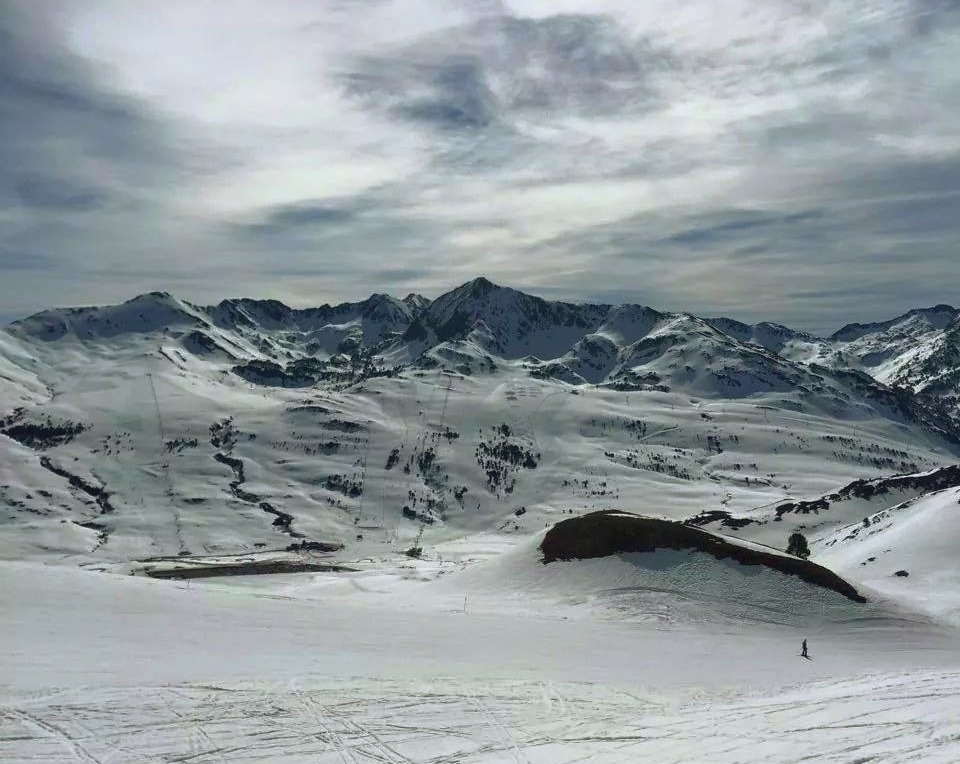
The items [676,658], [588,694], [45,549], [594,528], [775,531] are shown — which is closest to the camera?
[588,694]

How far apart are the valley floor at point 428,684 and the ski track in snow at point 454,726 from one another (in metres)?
0.09

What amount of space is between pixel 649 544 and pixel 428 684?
113 feet

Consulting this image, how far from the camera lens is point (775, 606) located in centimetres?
5022

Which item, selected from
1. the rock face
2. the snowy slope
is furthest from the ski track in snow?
the snowy slope

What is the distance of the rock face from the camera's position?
5406cm

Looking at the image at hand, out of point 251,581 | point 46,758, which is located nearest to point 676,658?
point 46,758

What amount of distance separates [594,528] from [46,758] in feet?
155

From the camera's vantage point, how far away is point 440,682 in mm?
28719

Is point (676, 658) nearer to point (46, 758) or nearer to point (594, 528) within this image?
point (594, 528)

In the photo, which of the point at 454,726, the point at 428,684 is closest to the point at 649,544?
the point at 428,684

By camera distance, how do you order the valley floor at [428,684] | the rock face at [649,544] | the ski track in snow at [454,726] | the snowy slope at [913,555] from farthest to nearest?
the snowy slope at [913,555]
the rock face at [649,544]
the valley floor at [428,684]
the ski track in snow at [454,726]

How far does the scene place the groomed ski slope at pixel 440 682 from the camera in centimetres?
2098

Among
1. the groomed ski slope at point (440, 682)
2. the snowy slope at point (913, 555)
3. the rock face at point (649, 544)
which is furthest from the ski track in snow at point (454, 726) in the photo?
the snowy slope at point (913, 555)

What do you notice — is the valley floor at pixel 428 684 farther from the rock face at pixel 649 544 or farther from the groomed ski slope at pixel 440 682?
the rock face at pixel 649 544
